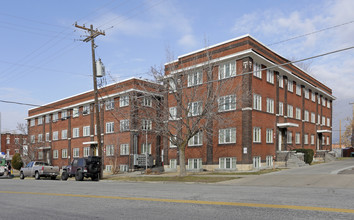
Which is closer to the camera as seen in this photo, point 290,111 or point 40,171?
point 40,171

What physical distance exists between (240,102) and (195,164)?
9.71 metres

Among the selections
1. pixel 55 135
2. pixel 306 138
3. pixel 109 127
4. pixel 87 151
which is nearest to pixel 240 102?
pixel 306 138

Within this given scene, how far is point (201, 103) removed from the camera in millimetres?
25781

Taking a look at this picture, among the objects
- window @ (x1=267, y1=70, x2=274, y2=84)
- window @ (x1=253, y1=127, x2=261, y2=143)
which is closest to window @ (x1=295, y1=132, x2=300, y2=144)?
window @ (x1=267, y1=70, x2=274, y2=84)

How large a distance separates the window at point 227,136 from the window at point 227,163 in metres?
1.59

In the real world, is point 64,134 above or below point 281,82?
below

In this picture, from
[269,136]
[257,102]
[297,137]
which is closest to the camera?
[257,102]

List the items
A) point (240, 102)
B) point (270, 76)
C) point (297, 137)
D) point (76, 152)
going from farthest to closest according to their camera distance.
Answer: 1. point (76, 152)
2. point (297, 137)
3. point (270, 76)
4. point (240, 102)

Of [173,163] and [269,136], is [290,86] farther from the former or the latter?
[173,163]

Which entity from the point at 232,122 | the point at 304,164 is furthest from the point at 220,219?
the point at 304,164

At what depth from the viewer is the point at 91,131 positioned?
4944 centimetres

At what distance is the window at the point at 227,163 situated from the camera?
31.6m

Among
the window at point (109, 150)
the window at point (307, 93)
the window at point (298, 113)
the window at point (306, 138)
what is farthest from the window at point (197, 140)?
the window at point (307, 93)

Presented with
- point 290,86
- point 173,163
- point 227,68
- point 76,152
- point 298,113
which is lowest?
point 76,152
